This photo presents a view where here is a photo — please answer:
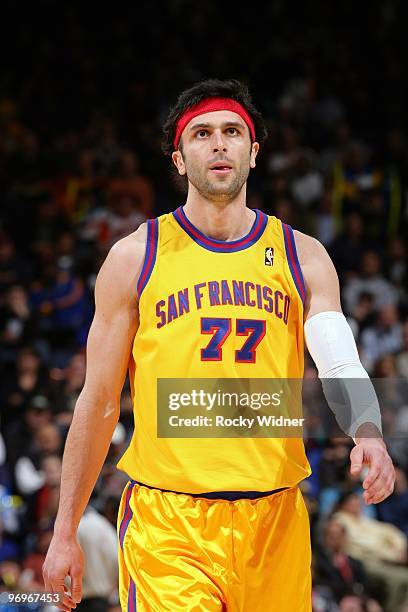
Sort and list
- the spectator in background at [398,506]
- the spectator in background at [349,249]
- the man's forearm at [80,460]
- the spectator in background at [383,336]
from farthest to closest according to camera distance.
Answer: the spectator in background at [349,249] → the spectator in background at [383,336] → the spectator in background at [398,506] → the man's forearm at [80,460]

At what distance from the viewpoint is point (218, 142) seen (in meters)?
3.69

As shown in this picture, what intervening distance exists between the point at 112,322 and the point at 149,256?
269 mm

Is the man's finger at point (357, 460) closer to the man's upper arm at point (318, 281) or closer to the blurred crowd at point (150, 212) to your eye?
the man's upper arm at point (318, 281)

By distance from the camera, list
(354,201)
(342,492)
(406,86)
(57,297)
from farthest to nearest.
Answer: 1. (406,86)
2. (354,201)
3. (57,297)
4. (342,492)

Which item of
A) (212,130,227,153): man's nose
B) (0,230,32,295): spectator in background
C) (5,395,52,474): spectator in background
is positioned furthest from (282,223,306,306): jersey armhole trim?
(0,230,32,295): spectator in background

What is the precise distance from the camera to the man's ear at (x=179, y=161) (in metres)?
3.85

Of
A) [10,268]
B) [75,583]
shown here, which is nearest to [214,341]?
[75,583]

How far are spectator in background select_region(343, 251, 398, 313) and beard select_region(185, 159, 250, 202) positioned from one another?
268 inches

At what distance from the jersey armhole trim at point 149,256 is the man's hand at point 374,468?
93cm

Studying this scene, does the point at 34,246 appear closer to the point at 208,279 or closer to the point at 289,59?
the point at 289,59

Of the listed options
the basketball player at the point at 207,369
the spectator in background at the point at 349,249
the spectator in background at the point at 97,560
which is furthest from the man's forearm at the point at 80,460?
the spectator in background at the point at 349,249

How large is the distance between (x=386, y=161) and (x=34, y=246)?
4695 mm

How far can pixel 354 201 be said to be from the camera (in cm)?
1160

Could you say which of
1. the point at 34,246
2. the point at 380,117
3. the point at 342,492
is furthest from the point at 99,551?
the point at 380,117
